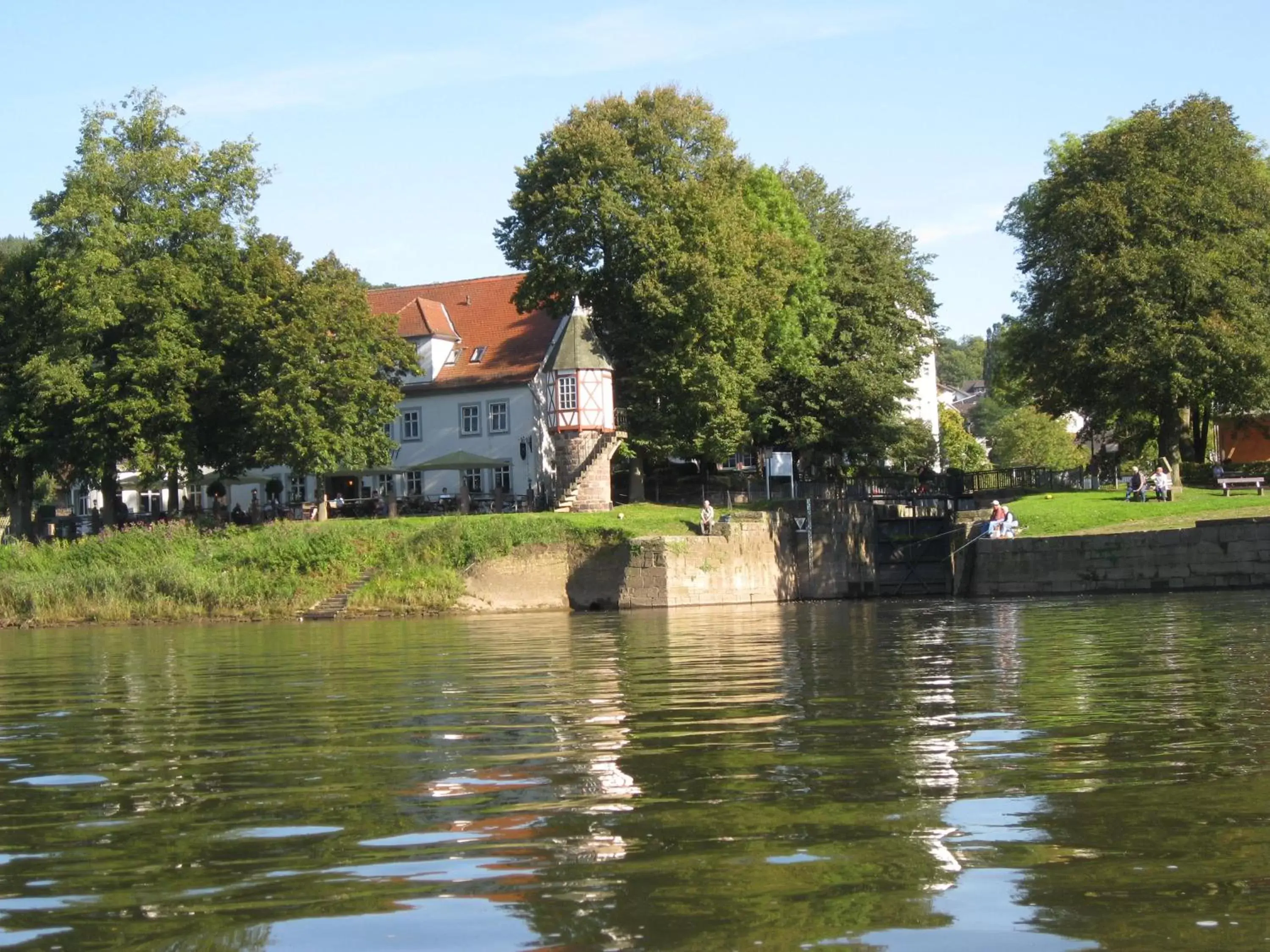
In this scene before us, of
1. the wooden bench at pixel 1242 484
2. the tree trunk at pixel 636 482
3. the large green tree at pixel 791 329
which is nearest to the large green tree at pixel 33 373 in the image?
the tree trunk at pixel 636 482

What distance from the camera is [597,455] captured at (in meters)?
54.2

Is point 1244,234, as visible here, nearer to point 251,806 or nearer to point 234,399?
point 234,399

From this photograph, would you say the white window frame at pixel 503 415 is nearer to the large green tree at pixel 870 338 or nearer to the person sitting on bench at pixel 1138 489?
the large green tree at pixel 870 338

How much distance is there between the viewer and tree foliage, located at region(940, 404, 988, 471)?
284ft

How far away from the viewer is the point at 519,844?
7.09m

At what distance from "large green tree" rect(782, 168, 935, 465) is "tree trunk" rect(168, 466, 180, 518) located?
24506mm

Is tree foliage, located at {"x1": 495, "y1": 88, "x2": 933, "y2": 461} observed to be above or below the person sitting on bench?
above

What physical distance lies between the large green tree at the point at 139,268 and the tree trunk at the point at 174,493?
1.97 metres

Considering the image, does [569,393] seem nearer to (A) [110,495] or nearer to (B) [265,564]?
(B) [265,564]

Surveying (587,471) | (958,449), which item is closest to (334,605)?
(587,471)

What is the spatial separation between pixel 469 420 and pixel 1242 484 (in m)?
28.8

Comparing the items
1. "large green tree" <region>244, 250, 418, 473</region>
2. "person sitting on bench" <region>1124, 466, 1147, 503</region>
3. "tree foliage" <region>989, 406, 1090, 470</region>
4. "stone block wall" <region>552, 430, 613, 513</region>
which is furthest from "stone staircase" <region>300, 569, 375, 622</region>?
"tree foliage" <region>989, 406, 1090, 470</region>

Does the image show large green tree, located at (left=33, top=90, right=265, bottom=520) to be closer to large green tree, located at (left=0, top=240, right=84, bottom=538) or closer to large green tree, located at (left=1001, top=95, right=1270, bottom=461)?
large green tree, located at (left=0, top=240, right=84, bottom=538)

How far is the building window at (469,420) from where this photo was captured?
6034 centimetres
